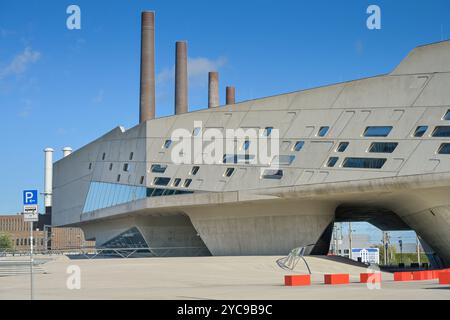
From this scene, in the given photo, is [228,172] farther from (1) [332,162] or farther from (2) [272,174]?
(1) [332,162]

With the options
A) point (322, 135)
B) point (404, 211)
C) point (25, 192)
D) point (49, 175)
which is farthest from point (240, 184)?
point (49, 175)

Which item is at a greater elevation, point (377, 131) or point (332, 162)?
point (377, 131)

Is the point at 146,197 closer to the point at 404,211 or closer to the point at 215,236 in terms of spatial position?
the point at 215,236

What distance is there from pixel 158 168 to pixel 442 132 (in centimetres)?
2032

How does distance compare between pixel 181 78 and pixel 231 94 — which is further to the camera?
pixel 231 94

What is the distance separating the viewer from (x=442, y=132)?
123 ft

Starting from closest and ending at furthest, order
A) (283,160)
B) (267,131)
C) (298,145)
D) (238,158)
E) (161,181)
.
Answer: (298,145), (283,160), (267,131), (238,158), (161,181)

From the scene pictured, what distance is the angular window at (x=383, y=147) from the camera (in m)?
39.0

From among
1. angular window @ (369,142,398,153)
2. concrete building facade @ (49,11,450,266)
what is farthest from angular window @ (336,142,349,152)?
angular window @ (369,142,398,153)

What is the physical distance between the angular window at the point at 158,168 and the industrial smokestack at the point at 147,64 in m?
10.5

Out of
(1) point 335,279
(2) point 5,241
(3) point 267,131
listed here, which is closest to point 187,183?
(3) point 267,131

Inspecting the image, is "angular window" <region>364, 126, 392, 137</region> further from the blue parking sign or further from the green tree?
the green tree

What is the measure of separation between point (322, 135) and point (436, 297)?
24486 millimetres

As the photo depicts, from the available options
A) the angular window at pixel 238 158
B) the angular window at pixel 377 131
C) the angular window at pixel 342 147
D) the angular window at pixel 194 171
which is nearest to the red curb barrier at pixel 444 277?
the angular window at pixel 377 131
